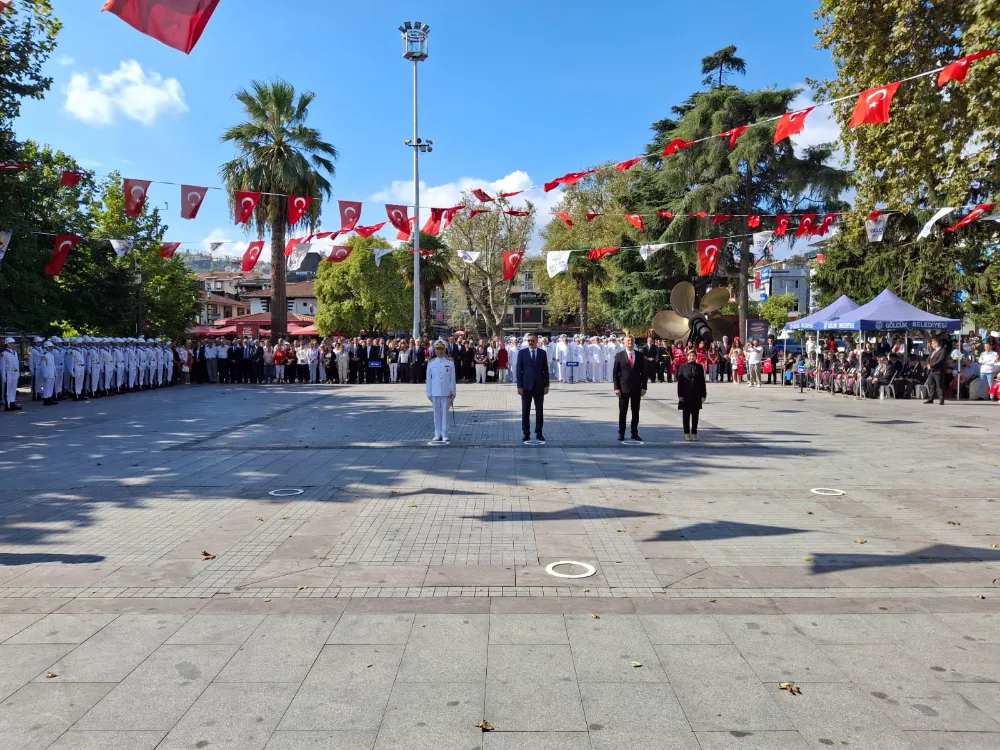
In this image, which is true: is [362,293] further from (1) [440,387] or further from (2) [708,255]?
(1) [440,387]

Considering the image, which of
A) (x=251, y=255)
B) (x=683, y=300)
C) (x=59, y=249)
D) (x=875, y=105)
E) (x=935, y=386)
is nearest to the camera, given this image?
(x=875, y=105)

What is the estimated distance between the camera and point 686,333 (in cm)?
3625

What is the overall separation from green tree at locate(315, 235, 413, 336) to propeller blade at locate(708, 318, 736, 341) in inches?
1113

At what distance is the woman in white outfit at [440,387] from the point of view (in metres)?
12.6

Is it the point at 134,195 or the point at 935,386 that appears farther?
the point at 935,386

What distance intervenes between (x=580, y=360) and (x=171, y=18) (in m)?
24.4

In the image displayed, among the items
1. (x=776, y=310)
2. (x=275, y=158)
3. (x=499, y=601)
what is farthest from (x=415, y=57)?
(x=776, y=310)

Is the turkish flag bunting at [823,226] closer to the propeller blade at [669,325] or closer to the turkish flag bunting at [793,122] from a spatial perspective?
the turkish flag bunting at [793,122]

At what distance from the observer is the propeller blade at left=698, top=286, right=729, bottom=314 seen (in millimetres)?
35562

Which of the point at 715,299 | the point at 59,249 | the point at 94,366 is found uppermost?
the point at 59,249

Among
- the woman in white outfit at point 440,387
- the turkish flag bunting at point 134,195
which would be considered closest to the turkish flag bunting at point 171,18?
the woman in white outfit at point 440,387

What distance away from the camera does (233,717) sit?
3582mm

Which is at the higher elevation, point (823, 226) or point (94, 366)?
point (823, 226)

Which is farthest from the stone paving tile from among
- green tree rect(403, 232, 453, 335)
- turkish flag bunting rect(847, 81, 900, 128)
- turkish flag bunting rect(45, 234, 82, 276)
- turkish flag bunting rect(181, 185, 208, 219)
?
green tree rect(403, 232, 453, 335)
